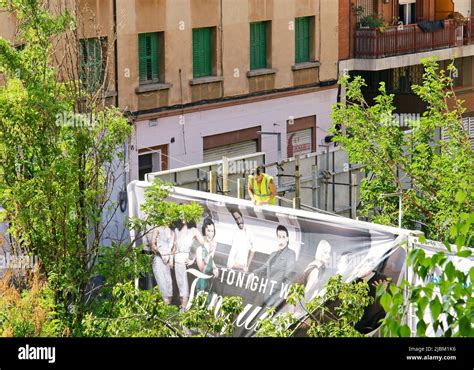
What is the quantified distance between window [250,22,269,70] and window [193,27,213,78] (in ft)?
6.10

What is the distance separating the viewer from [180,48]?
34.9m

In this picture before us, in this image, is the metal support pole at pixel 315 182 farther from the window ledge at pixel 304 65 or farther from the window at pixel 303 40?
the window at pixel 303 40

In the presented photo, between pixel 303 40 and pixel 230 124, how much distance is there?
15.0 feet

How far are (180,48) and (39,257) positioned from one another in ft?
71.6

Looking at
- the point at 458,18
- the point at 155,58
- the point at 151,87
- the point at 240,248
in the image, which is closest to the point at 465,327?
the point at 240,248

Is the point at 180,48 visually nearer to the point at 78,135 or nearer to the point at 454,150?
the point at 454,150

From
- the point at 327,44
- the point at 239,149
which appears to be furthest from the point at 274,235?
the point at 327,44

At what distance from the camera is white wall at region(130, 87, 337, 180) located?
111ft

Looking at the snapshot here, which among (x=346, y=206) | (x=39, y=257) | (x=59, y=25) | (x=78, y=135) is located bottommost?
(x=346, y=206)

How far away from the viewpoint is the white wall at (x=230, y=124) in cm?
3388

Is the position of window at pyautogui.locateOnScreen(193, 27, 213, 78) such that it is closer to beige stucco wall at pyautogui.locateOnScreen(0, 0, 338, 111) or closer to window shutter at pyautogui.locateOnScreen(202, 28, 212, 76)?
window shutter at pyautogui.locateOnScreen(202, 28, 212, 76)

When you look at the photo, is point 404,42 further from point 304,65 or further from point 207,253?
point 207,253

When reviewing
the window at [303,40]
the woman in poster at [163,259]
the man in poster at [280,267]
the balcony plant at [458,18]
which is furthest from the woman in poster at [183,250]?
the balcony plant at [458,18]
